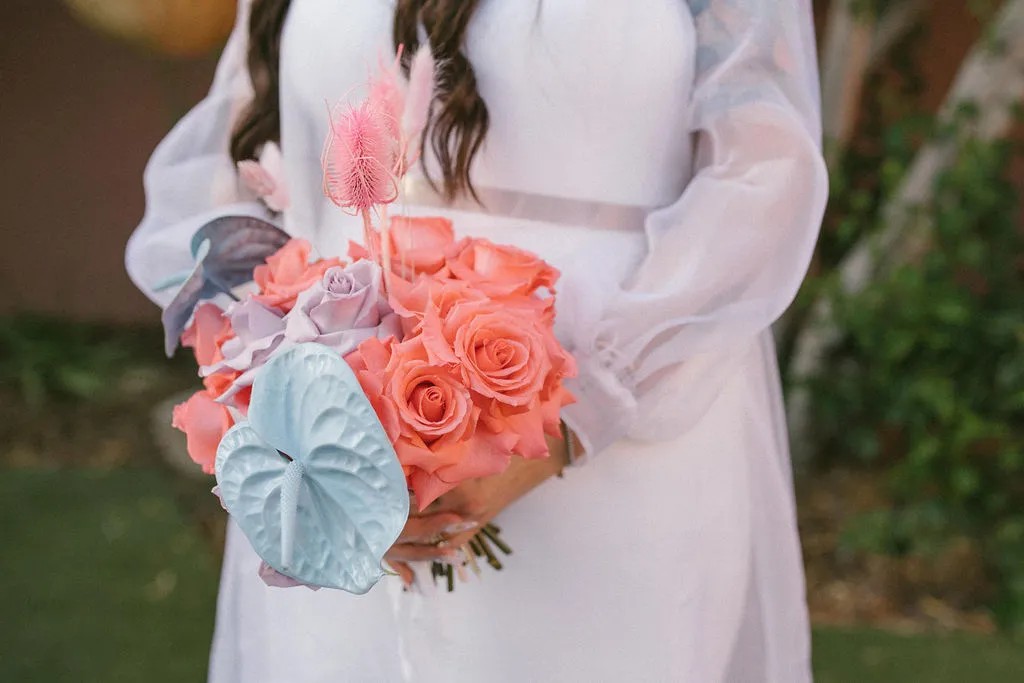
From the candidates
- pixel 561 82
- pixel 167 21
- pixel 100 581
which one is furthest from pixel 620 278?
pixel 167 21

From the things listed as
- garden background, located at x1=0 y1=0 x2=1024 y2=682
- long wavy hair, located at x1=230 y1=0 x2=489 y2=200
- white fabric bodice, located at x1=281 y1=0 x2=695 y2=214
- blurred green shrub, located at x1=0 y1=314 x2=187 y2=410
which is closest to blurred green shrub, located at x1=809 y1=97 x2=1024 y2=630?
garden background, located at x1=0 y1=0 x2=1024 y2=682

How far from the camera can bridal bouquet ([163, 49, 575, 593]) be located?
2.72ft

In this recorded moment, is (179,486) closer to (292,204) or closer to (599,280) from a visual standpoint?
(292,204)

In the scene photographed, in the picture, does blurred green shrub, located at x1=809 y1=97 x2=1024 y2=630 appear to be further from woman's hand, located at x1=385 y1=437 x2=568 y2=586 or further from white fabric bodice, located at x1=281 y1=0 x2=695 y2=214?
woman's hand, located at x1=385 y1=437 x2=568 y2=586

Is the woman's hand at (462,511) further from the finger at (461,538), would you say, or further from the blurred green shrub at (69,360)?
the blurred green shrub at (69,360)

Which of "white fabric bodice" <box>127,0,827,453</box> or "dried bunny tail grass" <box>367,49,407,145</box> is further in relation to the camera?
"white fabric bodice" <box>127,0,827,453</box>

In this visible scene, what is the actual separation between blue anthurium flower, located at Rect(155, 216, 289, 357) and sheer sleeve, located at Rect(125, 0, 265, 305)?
0.68 feet

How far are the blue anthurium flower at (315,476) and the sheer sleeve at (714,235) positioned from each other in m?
0.37

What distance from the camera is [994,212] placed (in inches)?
117

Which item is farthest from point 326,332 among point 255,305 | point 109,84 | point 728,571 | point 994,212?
point 109,84

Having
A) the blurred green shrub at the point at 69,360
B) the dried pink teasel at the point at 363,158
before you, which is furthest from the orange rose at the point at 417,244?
the blurred green shrub at the point at 69,360

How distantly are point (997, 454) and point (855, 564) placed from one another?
1.81ft

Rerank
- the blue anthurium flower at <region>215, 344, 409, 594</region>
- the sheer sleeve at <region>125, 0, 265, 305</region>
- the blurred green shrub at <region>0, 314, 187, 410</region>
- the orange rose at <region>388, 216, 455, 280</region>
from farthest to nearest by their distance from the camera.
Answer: the blurred green shrub at <region>0, 314, 187, 410</region>
the sheer sleeve at <region>125, 0, 265, 305</region>
the orange rose at <region>388, 216, 455, 280</region>
the blue anthurium flower at <region>215, 344, 409, 594</region>

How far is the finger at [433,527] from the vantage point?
103cm
